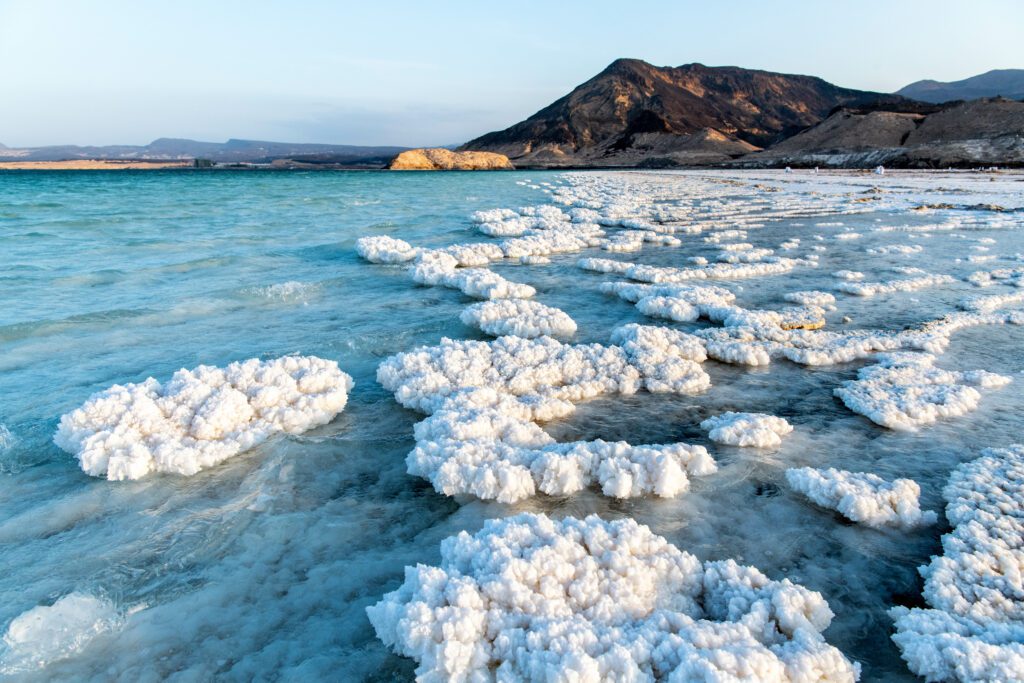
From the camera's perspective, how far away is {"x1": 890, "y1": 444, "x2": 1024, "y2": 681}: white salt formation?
7.44 ft

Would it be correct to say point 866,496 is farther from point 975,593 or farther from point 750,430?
point 750,430

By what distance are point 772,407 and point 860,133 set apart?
89.1 metres

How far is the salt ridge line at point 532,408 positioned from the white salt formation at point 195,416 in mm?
871

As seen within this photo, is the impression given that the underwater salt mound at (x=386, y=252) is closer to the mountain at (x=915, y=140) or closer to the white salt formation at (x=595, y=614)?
the white salt formation at (x=595, y=614)

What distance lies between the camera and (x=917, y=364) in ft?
18.4

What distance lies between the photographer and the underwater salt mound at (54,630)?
2.51 meters

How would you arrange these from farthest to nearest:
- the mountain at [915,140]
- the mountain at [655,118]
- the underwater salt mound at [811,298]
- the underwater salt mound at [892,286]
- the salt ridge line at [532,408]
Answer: the mountain at [655,118], the mountain at [915,140], the underwater salt mound at [892,286], the underwater salt mound at [811,298], the salt ridge line at [532,408]

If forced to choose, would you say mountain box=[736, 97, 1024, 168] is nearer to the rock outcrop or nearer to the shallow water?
the shallow water

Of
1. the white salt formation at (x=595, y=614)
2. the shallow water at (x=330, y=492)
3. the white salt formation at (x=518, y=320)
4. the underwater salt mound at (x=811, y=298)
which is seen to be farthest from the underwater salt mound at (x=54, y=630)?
the underwater salt mound at (x=811, y=298)

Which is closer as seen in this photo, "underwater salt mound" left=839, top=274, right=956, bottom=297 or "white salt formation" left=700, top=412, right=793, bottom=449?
"white salt formation" left=700, top=412, right=793, bottom=449

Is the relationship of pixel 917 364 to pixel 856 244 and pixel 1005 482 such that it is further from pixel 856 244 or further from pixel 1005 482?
pixel 856 244

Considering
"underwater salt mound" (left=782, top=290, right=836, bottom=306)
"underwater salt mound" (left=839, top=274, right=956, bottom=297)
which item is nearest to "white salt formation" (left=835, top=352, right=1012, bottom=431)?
"underwater salt mound" (left=782, top=290, right=836, bottom=306)

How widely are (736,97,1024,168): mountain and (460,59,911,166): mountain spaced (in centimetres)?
2698

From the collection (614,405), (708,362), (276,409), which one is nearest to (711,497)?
(614,405)
